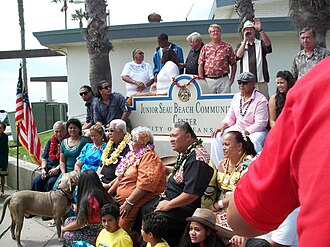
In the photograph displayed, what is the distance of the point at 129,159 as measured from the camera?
5613 mm

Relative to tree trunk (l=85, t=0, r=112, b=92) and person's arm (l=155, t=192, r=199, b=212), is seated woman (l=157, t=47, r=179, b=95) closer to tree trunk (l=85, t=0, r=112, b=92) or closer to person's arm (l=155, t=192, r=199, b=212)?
tree trunk (l=85, t=0, r=112, b=92)

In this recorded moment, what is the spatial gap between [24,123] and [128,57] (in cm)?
596

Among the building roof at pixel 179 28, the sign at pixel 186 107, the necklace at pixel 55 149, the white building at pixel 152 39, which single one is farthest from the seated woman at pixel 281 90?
the building roof at pixel 179 28

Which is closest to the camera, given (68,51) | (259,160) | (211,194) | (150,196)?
(259,160)

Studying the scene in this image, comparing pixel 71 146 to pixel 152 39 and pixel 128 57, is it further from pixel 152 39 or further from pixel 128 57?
pixel 128 57

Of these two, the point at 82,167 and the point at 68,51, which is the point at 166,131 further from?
the point at 68,51

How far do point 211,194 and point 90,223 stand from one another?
1623 mm

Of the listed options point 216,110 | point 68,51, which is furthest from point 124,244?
point 68,51

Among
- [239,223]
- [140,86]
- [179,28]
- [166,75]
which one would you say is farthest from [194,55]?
[239,223]

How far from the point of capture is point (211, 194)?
4.46 m

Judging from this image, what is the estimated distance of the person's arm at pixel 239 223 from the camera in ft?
4.20

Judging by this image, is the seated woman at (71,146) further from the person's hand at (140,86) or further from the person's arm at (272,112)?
the person's arm at (272,112)

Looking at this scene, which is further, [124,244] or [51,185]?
[51,185]

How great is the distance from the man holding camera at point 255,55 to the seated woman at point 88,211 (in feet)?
10.1
